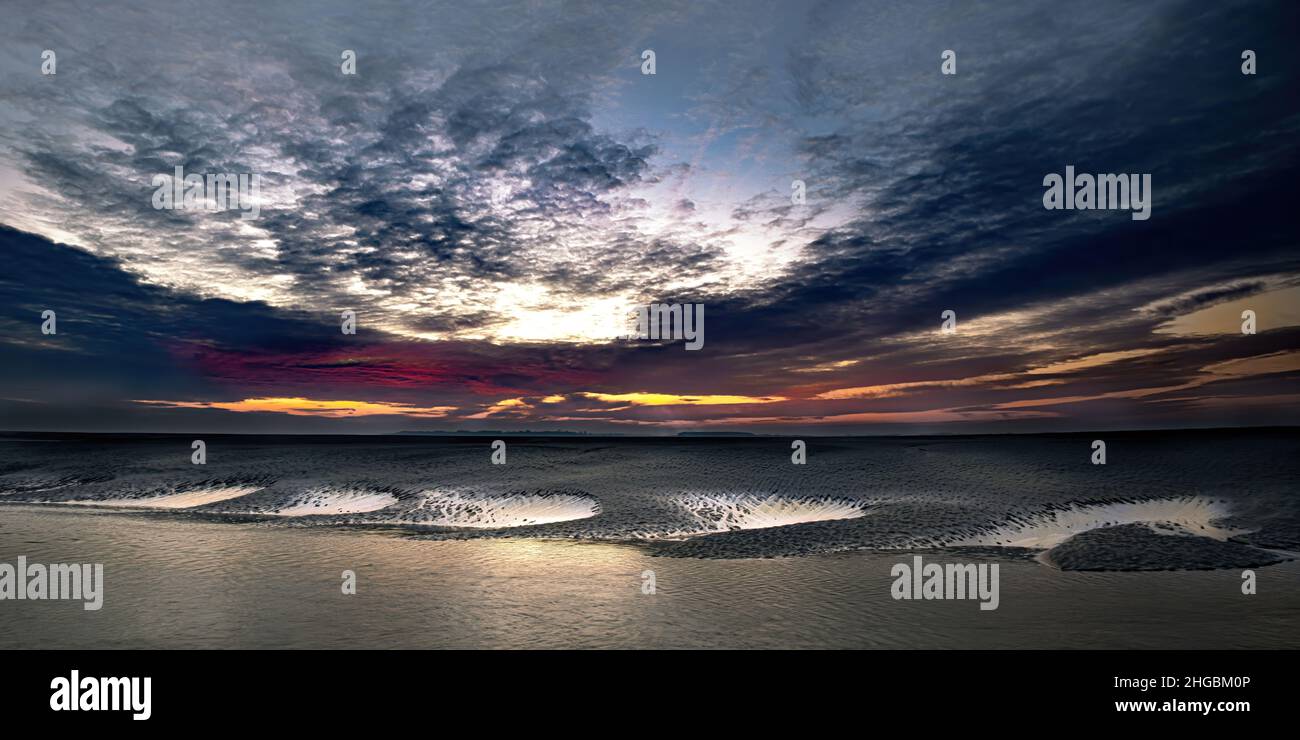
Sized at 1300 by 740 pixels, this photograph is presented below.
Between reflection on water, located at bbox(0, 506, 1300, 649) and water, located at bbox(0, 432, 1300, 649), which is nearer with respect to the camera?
reflection on water, located at bbox(0, 506, 1300, 649)

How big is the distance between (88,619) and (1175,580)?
29.1 meters

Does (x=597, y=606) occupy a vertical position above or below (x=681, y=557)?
above

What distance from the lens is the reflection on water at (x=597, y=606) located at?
13.4 meters

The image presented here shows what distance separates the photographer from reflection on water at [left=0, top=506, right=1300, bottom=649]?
43.8ft

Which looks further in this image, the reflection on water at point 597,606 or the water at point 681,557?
the water at point 681,557

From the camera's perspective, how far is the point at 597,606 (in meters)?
15.8

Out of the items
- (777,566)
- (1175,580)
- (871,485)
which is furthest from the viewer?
(871,485)

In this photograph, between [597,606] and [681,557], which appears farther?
[681,557]
